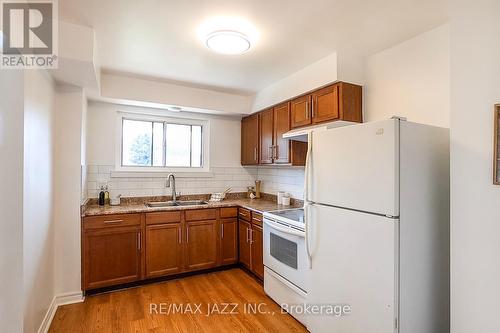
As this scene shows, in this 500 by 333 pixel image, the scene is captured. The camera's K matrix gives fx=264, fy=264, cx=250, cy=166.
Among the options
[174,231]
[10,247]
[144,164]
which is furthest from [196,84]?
[10,247]

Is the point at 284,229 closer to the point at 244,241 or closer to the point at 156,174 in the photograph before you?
the point at 244,241

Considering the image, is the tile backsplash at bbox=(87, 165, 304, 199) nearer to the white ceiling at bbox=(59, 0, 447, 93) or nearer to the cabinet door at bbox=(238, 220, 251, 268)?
the cabinet door at bbox=(238, 220, 251, 268)

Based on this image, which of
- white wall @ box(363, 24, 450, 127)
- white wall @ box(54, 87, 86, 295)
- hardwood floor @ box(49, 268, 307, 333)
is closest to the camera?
white wall @ box(363, 24, 450, 127)

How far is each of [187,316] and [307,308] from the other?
1.08 metres

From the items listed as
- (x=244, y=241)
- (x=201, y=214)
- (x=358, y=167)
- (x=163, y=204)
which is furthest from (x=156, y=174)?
(x=358, y=167)

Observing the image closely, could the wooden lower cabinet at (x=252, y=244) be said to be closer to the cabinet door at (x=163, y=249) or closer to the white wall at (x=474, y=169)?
the cabinet door at (x=163, y=249)

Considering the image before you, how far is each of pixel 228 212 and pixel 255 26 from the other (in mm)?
2247

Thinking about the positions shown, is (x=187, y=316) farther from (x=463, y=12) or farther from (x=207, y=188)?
(x=463, y=12)

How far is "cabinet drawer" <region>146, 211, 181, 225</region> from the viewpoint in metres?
3.02

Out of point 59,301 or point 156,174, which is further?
point 156,174

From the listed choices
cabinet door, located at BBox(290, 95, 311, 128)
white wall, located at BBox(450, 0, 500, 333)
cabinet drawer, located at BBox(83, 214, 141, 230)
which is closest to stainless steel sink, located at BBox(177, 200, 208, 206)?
cabinet drawer, located at BBox(83, 214, 141, 230)

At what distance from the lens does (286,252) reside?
2.47m

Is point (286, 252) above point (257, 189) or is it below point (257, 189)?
below

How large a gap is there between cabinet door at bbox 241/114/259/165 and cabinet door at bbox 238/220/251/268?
91 centimetres
